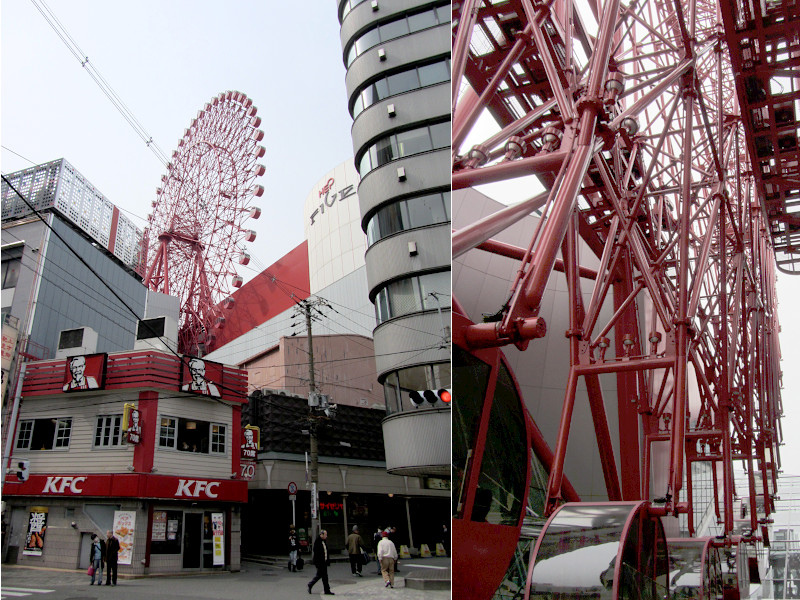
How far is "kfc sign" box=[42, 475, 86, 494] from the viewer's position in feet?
8.49

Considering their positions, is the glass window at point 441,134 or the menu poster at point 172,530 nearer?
the menu poster at point 172,530

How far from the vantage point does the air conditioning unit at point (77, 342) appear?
281 cm

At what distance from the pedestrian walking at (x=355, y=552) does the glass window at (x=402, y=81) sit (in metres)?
1.88

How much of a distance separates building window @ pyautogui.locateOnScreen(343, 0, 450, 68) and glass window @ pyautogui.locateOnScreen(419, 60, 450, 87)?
19cm

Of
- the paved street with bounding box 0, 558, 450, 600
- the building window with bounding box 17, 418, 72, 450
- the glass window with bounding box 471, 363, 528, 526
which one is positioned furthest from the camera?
the glass window with bounding box 471, 363, 528, 526

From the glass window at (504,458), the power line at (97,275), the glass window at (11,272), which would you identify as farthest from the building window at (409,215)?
the glass window at (504,458)

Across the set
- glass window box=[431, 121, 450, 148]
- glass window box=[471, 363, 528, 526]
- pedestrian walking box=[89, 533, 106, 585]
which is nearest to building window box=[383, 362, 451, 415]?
glass window box=[431, 121, 450, 148]

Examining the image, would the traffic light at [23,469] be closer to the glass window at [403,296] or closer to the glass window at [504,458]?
the glass window at [403,296]

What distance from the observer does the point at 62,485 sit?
262cm

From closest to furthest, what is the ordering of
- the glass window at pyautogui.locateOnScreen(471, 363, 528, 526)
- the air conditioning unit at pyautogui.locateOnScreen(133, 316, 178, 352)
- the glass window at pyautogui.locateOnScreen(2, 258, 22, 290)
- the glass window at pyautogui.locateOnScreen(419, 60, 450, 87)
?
the air conditioning unit at pyautogui.locateOnScreen(133, 316, 178, 352) → the glass window at pyautogui.locateOnScreen(419, 60, 450, 87) → the glass window at pyautogui.locateOnScreen(2, 258, 22, 290) → the glass window at pyautogui.locateOnScreen(471, 363, 528, 526)

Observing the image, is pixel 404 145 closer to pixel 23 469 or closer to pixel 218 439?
pixel 218 439

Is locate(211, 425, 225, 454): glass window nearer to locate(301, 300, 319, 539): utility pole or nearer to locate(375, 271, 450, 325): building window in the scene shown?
locate(301, 300, 319, 539): utility pole

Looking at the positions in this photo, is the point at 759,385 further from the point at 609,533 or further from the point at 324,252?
the point at 324,252

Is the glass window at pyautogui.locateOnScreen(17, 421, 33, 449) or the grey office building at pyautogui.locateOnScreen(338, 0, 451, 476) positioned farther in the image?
the glass window at pyautogui.locateOnScreen(17, 421, 33, 449)
